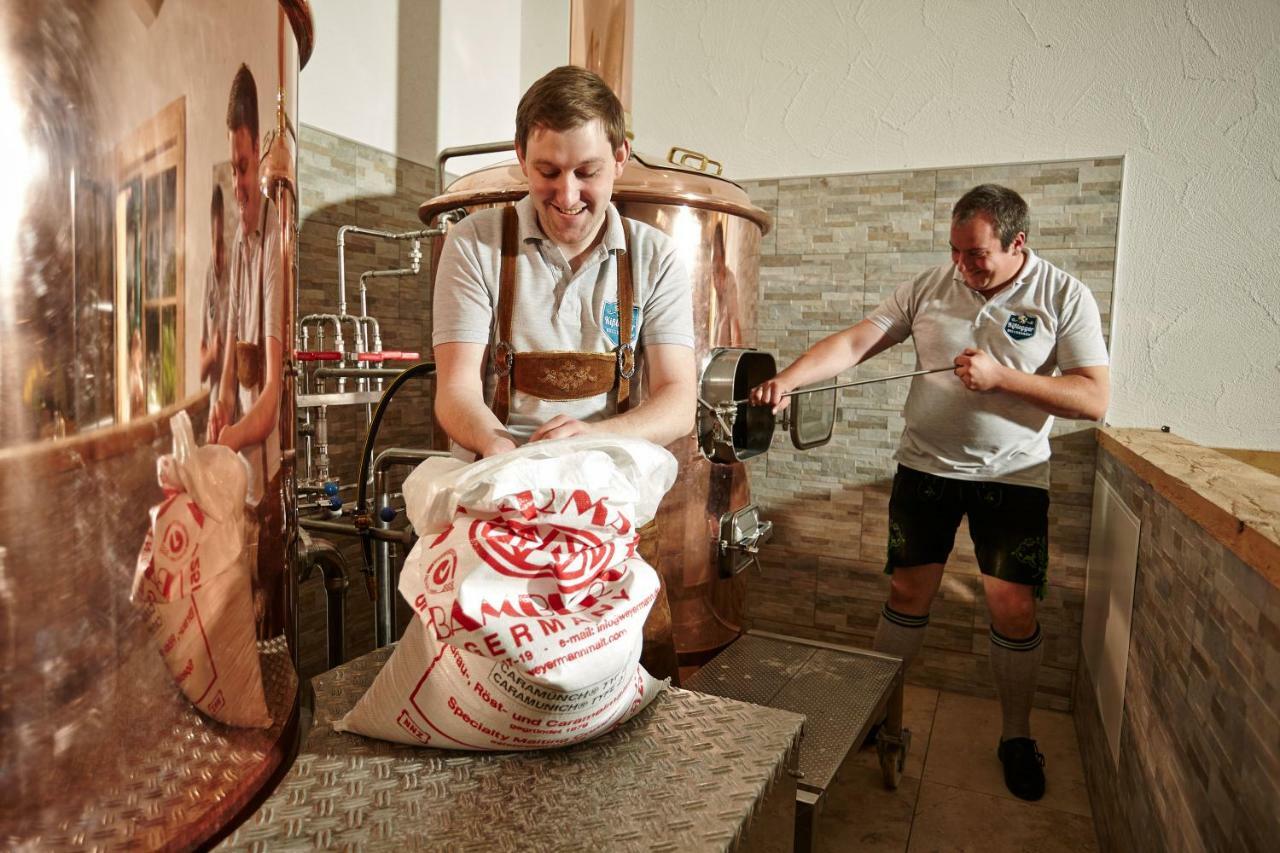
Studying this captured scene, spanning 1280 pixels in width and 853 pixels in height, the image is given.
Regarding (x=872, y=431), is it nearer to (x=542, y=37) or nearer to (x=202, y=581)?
(x=542, y=37)

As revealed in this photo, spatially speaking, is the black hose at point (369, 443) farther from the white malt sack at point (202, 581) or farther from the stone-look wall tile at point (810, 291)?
the stone-look wall tile at point (810, 291)

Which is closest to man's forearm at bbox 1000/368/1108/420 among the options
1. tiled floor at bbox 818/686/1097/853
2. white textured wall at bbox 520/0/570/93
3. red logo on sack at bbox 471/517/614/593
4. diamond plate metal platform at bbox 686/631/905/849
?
diamond plate metal platform at bbox 686/631/905/849

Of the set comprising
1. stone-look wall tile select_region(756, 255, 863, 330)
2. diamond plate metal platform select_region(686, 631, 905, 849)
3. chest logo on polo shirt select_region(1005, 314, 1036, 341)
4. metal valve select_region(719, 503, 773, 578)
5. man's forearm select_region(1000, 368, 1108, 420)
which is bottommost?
diamond plate metal platform select_region(686, 631, 905, 849)

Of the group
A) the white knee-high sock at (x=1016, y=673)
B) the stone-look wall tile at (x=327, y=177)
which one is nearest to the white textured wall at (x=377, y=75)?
the stone-look wall tile at (x=327, y=177)

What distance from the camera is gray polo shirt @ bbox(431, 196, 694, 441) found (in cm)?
153

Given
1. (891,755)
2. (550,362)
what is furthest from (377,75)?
(891,755)

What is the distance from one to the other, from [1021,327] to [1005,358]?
10 centimetres

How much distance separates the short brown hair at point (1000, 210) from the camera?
229cm

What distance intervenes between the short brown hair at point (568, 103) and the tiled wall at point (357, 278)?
4.54 feet

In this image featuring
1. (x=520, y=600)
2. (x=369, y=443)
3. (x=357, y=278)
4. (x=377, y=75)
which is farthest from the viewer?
(x=377, y=75)

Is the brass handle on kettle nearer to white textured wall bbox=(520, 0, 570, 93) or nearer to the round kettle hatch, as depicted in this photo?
the round kettle hatch

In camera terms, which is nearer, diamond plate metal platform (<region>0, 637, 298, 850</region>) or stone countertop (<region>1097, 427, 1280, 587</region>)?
diamond plate metal platform (<region>0, 637, 298, 850</region>)

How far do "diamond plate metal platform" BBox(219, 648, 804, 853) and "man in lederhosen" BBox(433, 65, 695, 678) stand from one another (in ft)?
1.86

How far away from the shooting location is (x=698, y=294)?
229 centimetres
